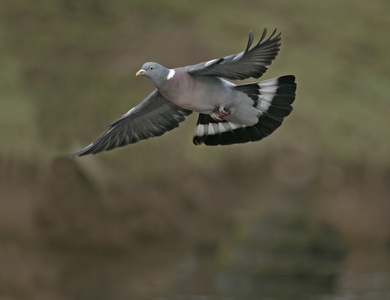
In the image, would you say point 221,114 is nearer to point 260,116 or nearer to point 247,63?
point 260,116

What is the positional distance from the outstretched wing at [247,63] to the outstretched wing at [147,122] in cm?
102

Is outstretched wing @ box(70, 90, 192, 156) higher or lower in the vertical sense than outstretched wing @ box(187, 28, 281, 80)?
higher

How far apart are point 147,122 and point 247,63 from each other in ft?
5.10

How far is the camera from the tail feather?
6535 mm

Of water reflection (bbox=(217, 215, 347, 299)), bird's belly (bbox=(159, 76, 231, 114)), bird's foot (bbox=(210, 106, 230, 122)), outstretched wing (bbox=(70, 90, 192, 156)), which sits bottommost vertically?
bird's foot (bbox=(210, 106, 230, 122))

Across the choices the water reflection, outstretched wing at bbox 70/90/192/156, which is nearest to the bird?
outstretched wing at bbox 70/90/192/156

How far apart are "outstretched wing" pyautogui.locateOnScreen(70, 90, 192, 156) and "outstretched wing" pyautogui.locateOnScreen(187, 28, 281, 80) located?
3.36 ft

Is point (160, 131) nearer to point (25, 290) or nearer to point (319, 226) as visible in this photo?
point (319, 226)

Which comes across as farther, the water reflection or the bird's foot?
the water reflection

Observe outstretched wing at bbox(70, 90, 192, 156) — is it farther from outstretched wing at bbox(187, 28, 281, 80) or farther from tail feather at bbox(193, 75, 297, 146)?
outstretched wing at bbox(187, 28, 281, 80)

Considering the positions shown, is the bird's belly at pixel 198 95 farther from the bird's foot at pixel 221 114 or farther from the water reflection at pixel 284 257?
the water reflection at pixel 284 257

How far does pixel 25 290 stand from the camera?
18.0 m

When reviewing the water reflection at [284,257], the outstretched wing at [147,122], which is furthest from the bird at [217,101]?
the water reflection at [284,257]

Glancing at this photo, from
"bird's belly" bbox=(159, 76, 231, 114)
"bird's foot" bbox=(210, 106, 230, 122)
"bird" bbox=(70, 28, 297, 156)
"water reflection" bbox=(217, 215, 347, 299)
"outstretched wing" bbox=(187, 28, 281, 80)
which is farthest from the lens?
"water reflection" bbox=(217, 215, 347, 299)
